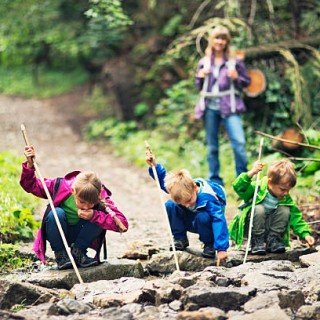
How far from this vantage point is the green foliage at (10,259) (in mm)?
6031

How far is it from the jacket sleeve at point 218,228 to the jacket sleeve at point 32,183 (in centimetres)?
131

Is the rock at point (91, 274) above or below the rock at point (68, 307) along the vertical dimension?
below

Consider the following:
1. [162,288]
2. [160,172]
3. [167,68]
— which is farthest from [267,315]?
[167,68]

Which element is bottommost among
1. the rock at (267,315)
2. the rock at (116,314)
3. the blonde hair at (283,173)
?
the rock at (267,315)

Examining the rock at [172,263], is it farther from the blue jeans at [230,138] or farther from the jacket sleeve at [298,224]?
the blue jeans at [230,138]

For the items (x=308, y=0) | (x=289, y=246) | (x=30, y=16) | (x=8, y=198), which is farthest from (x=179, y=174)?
(x=30, y=16)

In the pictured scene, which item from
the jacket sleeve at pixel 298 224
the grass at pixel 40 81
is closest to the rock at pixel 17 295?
the jacket sleeve at pixel 298 224

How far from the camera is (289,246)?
6406 millimetres

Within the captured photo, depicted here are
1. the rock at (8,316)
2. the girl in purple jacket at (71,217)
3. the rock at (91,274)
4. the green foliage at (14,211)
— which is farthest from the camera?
the green foliage at (14,211)

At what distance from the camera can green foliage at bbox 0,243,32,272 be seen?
6.03 metres

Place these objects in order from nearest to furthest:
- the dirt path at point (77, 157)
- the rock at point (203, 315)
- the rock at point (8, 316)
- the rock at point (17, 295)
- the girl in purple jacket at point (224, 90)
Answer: the rock at point (203, 315), the rock at point (8, 316), the rock at point (17, 295), the dirt path at point (77, 157), the girl in purple jacket at point (224, 90)

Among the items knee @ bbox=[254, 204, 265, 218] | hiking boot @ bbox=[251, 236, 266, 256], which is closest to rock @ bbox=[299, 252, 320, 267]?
hiking boot @ bbox=[251, 236, 266, 256]

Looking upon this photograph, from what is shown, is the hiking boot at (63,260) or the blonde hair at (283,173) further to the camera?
the blonde hair at (283,173)

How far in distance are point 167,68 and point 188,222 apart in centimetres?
794
